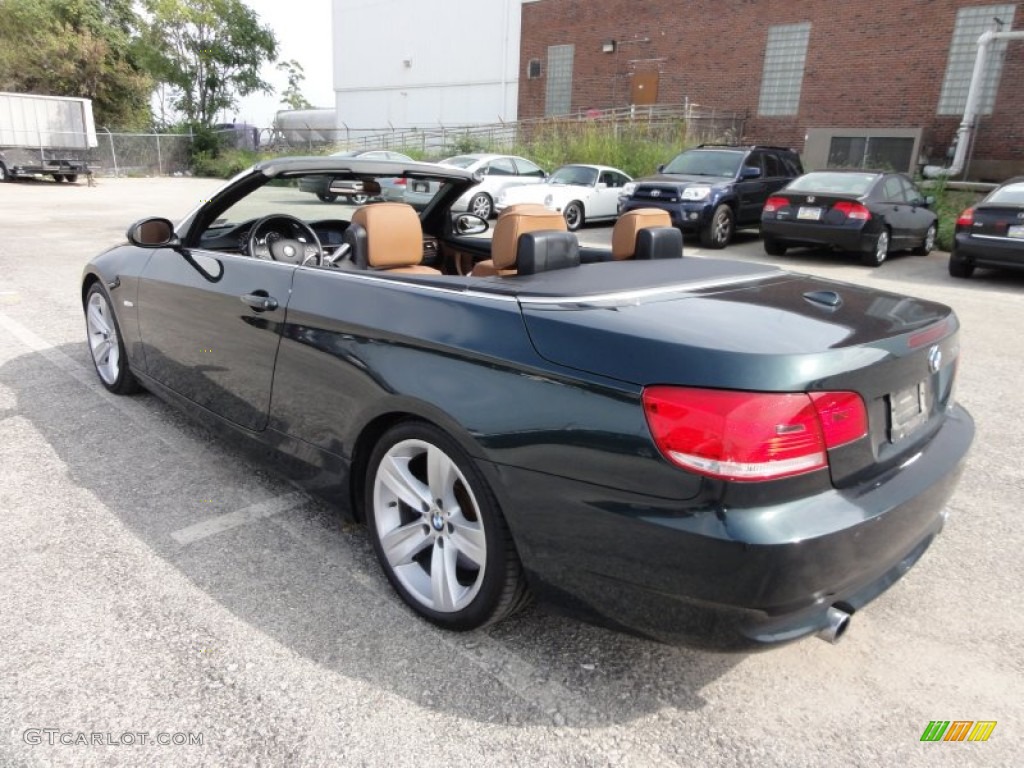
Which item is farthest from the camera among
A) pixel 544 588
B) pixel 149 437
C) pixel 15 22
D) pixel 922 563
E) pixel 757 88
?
pixel 15 22

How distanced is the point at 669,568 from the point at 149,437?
10.5 ft

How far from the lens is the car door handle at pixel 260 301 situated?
300 cm

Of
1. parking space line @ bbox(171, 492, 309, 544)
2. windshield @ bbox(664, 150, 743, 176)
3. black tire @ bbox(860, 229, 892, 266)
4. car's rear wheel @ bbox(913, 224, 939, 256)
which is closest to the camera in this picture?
parking space line @ bbox(171, 492, 309, 544)

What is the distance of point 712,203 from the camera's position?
12781 millimetres

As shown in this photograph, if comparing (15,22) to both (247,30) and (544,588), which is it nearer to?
(247,30)

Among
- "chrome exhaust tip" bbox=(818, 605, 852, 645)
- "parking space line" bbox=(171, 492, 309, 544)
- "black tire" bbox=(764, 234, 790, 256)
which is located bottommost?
"parking space line" bbox=(171, 492, 309, 544)

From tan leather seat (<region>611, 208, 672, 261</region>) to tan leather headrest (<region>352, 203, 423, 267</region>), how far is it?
3.09 ft

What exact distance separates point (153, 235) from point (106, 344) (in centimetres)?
137

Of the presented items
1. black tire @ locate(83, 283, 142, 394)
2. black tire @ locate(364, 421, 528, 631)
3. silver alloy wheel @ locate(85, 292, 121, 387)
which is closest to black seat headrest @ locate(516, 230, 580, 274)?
black tire @ locate(364, 421, 528, 631)

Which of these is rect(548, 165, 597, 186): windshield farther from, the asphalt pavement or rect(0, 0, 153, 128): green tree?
rect(0, 0, 153, 128): green tree

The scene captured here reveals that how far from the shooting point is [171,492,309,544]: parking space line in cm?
306

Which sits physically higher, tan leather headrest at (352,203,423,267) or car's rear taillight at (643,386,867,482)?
tan leather headrest at (352,203,423,267)

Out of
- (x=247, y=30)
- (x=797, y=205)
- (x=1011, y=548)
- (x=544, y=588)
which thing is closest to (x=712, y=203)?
(x=797, y=205)

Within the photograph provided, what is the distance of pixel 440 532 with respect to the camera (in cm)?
247
